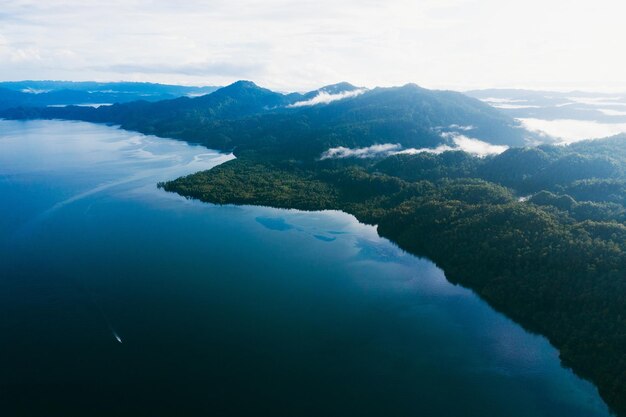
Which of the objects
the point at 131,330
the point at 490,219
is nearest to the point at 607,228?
the point at 490,219

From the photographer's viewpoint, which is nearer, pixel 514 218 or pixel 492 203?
pixel 514 218

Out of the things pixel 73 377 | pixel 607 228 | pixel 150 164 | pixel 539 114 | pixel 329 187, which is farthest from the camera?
pixel 539 114

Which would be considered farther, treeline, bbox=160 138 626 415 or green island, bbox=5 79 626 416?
green island, bbox=5 79 626 416

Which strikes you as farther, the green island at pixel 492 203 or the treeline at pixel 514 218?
the green island at pixel 492 203

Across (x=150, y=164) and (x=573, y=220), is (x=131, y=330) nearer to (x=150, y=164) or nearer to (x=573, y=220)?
(x=573, y=220)

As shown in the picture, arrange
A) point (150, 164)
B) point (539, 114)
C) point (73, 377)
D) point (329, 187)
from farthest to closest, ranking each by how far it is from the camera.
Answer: point (539, 114) < point (150, 164) < point (329, 187) < point (73, 377)

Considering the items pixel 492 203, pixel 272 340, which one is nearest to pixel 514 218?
pixel 492 203

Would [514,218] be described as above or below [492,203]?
above

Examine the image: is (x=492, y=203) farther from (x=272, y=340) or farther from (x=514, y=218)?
(x=272, y=340)
